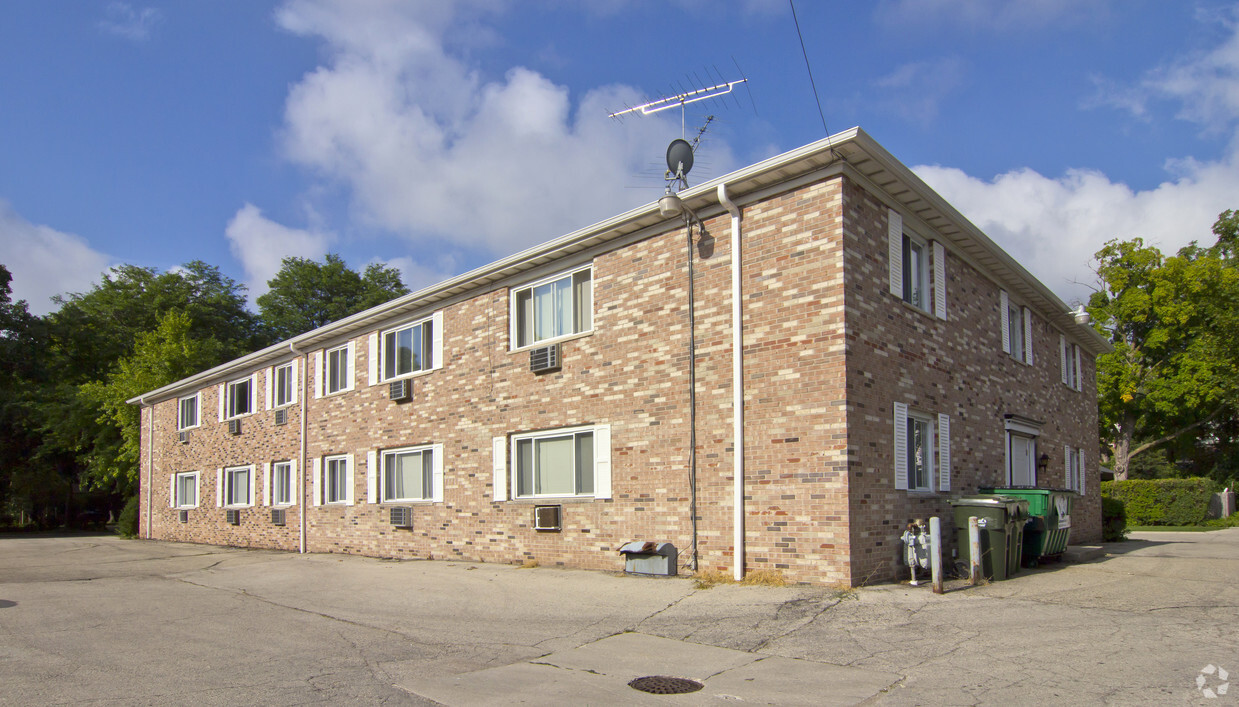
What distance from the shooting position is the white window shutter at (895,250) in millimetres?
11078

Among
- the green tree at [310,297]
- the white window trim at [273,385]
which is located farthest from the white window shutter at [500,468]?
the green tree at [310,297]

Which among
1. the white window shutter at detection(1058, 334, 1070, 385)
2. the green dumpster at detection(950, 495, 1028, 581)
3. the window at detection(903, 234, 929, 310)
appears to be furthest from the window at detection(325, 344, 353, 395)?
the white window shutter at detection(1058, 334, 1070, 385)

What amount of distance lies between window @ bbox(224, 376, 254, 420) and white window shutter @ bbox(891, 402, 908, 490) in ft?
59.2

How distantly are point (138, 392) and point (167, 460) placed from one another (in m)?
5.12

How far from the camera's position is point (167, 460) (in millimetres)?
27359

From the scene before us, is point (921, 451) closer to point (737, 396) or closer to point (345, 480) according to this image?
point (737, 396)

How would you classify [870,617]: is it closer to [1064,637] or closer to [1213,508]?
[1064,637]

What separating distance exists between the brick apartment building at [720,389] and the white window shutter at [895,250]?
5cm

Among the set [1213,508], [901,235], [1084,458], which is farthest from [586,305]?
[1213,508]

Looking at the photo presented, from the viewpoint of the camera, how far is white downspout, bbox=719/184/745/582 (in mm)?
10219

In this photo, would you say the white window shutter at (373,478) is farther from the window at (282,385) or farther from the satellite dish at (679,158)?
the satellite dish at (679,158)

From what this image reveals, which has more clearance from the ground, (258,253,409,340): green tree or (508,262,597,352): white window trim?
(258,253,409,340): green tree

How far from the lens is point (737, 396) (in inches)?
413

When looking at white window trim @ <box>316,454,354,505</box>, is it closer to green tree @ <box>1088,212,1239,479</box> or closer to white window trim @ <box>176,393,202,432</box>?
white window trim @ <box>176,393,202,432</box>
